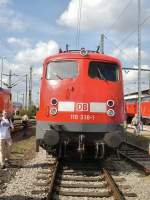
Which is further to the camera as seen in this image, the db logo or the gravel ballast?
the db logo

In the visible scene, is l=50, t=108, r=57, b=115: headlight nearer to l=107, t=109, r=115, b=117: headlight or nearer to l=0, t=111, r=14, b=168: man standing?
l=107, t=109, r=115, b=117: headlight

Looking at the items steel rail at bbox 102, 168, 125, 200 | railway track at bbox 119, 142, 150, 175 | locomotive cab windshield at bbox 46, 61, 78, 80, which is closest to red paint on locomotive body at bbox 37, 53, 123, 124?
locomotive cab windshield at bbox 46, 61, 78, 80

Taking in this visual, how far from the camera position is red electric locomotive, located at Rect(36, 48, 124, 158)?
11.6 m

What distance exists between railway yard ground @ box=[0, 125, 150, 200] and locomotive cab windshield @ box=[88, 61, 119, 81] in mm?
2609

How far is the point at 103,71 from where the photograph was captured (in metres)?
12.3

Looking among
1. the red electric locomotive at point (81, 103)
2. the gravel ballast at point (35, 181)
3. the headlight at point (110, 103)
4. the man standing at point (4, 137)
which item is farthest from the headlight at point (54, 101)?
the gravel ballast at point (35, 181)

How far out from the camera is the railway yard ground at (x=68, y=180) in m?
8.90

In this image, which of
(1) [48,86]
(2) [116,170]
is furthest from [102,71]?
(2) [116,170]

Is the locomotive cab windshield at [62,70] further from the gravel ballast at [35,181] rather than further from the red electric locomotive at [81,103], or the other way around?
the gravel ballast at [35,181]

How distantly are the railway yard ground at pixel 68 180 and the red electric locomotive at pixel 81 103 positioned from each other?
2.34 feet

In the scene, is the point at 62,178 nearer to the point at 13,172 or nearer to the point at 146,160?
the point at 13,172

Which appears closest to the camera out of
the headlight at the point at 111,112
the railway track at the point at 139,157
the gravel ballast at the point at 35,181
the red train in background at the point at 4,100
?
the gravel ballast at the point at 35,181

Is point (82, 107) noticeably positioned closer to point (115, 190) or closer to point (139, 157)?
point (115, 190)

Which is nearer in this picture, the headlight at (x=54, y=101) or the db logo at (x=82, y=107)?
the db logo at (x=82, y=107)
